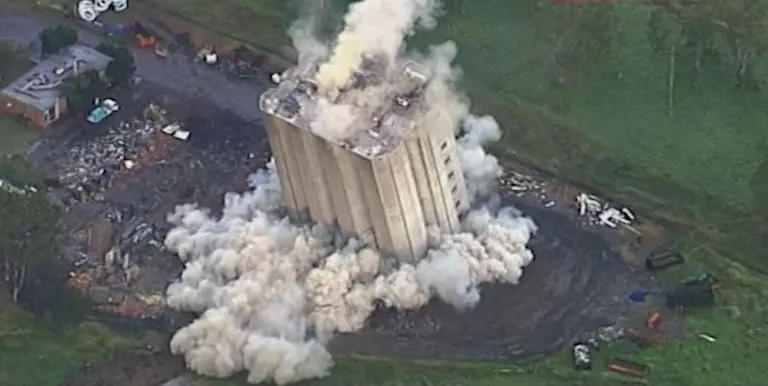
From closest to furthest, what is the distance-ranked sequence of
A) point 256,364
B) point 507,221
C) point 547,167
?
point 256,364 < point 507,221 < point 547,167

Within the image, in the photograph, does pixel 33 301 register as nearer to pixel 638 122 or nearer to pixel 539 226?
pixel 539 226

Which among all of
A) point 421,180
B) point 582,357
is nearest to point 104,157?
point 421,180

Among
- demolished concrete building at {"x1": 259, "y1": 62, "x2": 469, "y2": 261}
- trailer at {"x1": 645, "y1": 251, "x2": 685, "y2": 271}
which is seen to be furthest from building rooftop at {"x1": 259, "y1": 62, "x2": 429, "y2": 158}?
trailer at {"x1": 645, "y1": 251, "x2": 685, "y2": 271}

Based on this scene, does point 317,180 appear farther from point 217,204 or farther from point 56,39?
point 56,39

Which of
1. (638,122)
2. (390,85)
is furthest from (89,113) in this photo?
(638,122)

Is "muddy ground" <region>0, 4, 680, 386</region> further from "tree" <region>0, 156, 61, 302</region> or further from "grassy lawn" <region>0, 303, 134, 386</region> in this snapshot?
"tree" <region>0, 156, 61, 302</region>
